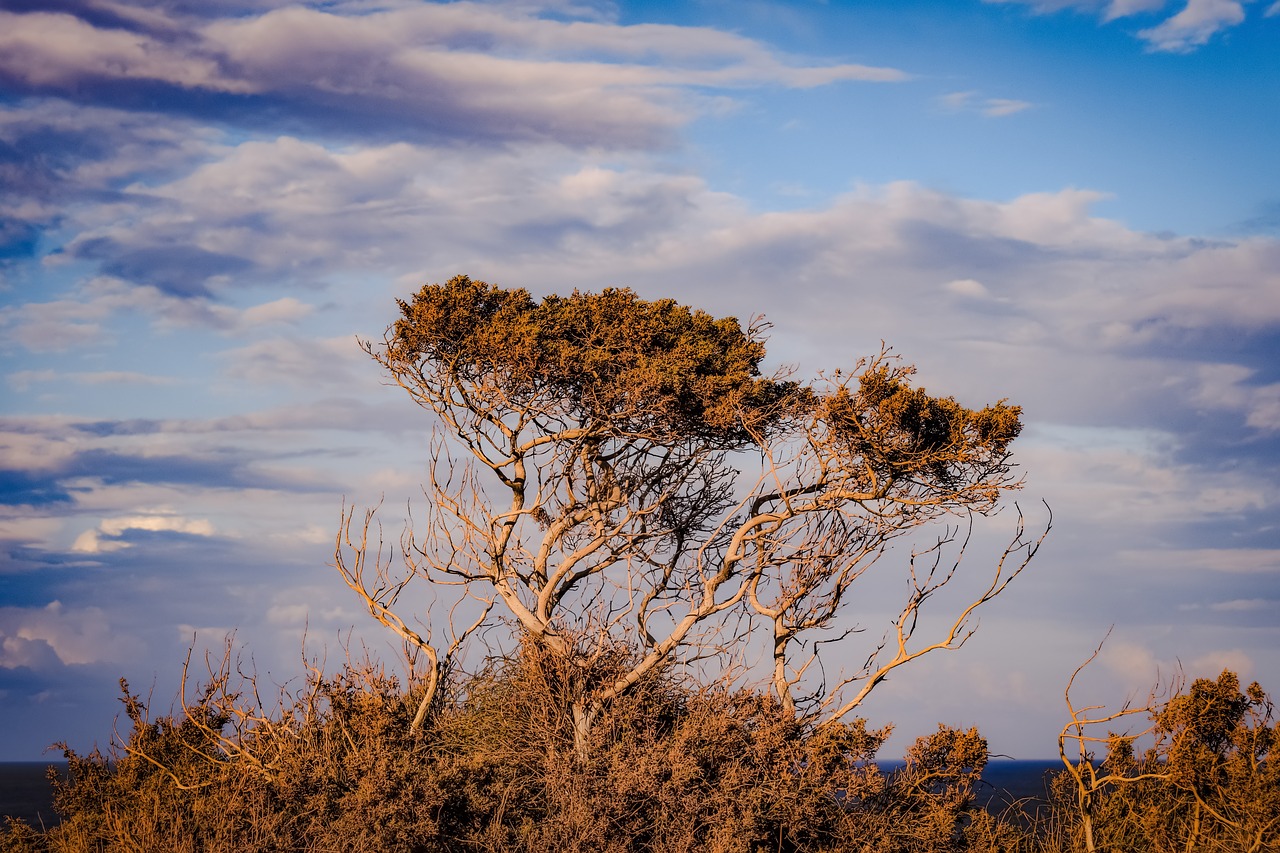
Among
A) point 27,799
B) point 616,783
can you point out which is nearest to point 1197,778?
point 616,783

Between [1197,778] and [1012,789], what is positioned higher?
[1197,778]

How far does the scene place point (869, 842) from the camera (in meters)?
14.0

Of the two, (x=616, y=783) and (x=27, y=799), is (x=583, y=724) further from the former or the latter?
(x=27, y=799)

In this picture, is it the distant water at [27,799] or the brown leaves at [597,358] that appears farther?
the distant water at [27,799]

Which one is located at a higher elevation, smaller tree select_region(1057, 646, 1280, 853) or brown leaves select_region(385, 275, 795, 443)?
brown leaves select_region(385, 275, 795, 443)

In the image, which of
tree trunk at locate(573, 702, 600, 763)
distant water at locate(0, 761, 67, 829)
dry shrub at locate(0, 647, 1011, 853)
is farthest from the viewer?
distant water at locate(0, 761, 67, 829)

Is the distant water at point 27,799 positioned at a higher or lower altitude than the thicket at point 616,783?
lower

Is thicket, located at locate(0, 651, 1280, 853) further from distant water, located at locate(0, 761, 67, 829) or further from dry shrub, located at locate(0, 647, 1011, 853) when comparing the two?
distant water, located at locate(0, 761, 67, 829)

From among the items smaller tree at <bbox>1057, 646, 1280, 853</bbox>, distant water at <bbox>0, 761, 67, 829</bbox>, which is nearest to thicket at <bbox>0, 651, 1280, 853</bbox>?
smaller tree at <bbox>1057, 646, 1280, 853</bbox>

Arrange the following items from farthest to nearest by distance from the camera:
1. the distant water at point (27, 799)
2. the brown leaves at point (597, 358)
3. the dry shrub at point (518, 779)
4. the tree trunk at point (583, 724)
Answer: the distant water at point (27, 799)
the brown leaves at point (597, 358)
the tree trunk at point (583, 724)
the dry shrub at point (518, 779)

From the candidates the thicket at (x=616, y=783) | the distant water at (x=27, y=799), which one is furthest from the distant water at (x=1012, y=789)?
the distant water at (x=27, y=799)

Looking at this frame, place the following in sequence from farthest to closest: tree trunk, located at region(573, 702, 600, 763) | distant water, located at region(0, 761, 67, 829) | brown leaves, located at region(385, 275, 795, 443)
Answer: distant water, located at region(0, 761, 67, 829) → brown leaves, located at region(385, 275, 795, 443) → tree trunk, located at region(573, 702, 600, 763)

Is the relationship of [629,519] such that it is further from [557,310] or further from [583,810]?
[583,810]

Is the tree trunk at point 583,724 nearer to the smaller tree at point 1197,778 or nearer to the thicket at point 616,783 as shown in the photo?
the thicket at point 616,783
